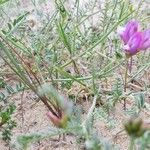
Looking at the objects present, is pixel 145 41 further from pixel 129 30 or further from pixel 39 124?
pixel 39 124

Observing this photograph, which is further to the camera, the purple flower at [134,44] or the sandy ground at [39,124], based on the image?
the sandy ground at [39,124]

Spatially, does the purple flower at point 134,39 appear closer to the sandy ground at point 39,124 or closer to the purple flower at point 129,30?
the purple flower at point 129,30

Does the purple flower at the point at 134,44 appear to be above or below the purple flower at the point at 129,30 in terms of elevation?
below

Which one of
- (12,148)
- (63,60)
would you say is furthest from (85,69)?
(12,148)

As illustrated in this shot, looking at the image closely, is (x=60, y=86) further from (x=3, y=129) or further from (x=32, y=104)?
(x=3, y=129)

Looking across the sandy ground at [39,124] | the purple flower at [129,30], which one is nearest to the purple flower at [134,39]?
the purple flower at [129,30]

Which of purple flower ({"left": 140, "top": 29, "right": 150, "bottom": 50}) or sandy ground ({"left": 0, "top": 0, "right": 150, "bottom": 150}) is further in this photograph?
sandy ground ({"left": 0, "top": 0, "right": 150, "bottom": 150})

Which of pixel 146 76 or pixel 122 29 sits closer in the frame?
pixel 122 29

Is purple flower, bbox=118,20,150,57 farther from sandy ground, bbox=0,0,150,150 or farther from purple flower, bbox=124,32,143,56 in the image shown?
sandy ground, bbox=0,0,150,150

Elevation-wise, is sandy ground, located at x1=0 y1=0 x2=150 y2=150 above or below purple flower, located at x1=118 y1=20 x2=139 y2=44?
below

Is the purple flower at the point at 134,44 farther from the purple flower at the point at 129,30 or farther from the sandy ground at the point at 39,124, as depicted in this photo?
the sandy ground at the point at 39,124

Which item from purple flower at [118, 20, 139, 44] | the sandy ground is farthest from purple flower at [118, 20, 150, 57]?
the sandy ground
